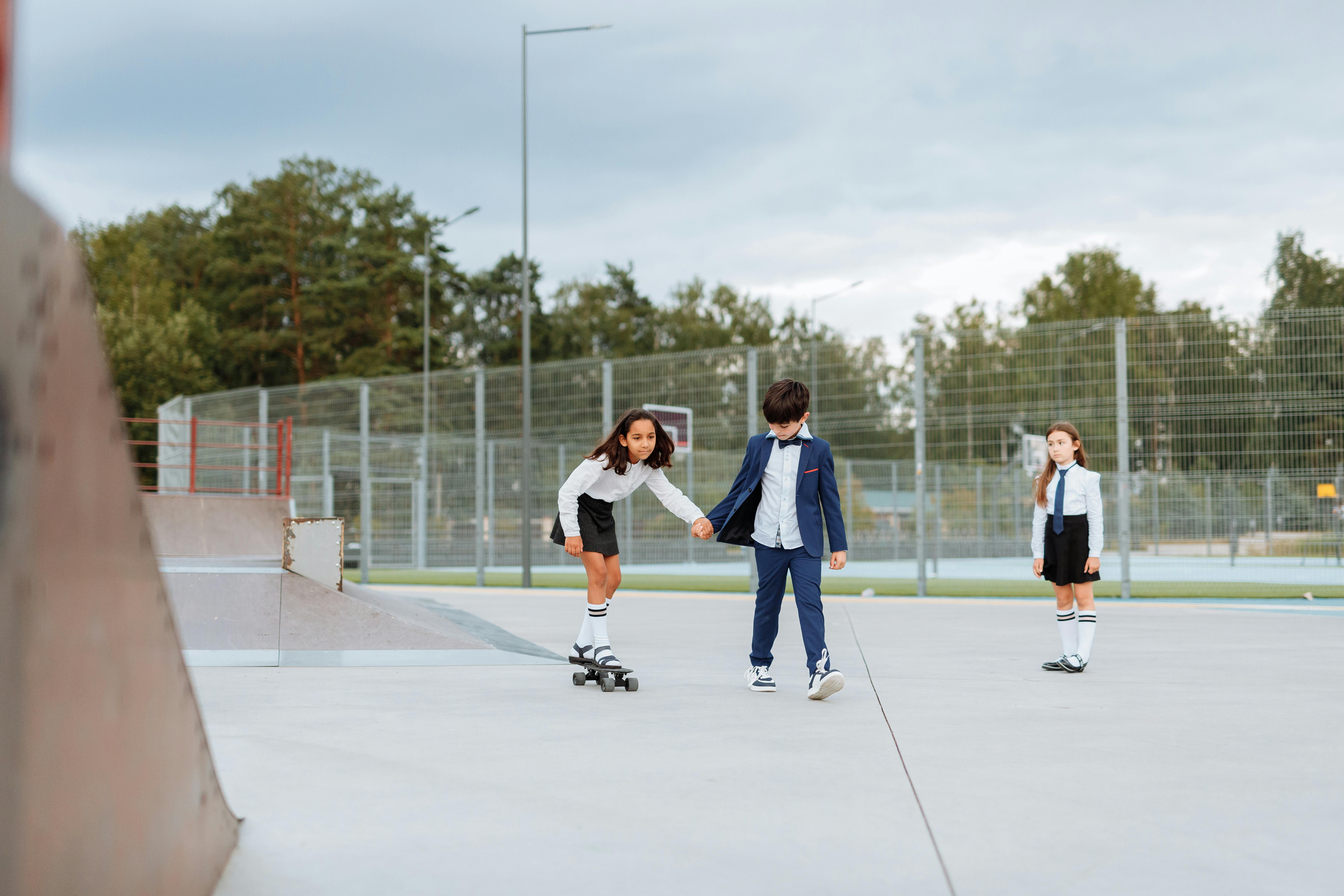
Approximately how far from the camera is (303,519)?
8.08 m

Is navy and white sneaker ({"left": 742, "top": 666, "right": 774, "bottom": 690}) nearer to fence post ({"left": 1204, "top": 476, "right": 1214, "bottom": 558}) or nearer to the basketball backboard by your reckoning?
fence post ({"left": 1204, "top": 476, "right": 1214, "bottom": 558})

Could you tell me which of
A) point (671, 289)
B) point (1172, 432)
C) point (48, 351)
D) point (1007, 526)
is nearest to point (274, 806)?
point (48, 351)

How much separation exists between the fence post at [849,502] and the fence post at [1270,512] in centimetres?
721

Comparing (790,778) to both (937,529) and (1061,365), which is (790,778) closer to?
(1061,365)

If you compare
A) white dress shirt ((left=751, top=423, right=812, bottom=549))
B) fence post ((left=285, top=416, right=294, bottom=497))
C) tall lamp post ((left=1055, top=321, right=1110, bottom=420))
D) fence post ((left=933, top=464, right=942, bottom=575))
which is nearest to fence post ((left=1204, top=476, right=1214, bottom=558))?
tall lamp post ((left=1055, top=321, right=1110, bottom=420))

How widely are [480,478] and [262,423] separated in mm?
6745

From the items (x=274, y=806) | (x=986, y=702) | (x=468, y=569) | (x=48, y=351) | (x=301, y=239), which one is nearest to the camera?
(x=48, y=351)

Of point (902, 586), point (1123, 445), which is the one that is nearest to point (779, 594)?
point (1123, 445)

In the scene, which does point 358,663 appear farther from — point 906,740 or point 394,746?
point 906,740

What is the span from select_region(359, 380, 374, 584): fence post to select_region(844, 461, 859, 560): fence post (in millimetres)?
8208

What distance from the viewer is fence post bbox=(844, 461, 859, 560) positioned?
20.9 meters

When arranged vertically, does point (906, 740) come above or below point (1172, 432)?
below

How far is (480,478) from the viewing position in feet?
60.7

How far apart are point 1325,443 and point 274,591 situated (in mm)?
11214
